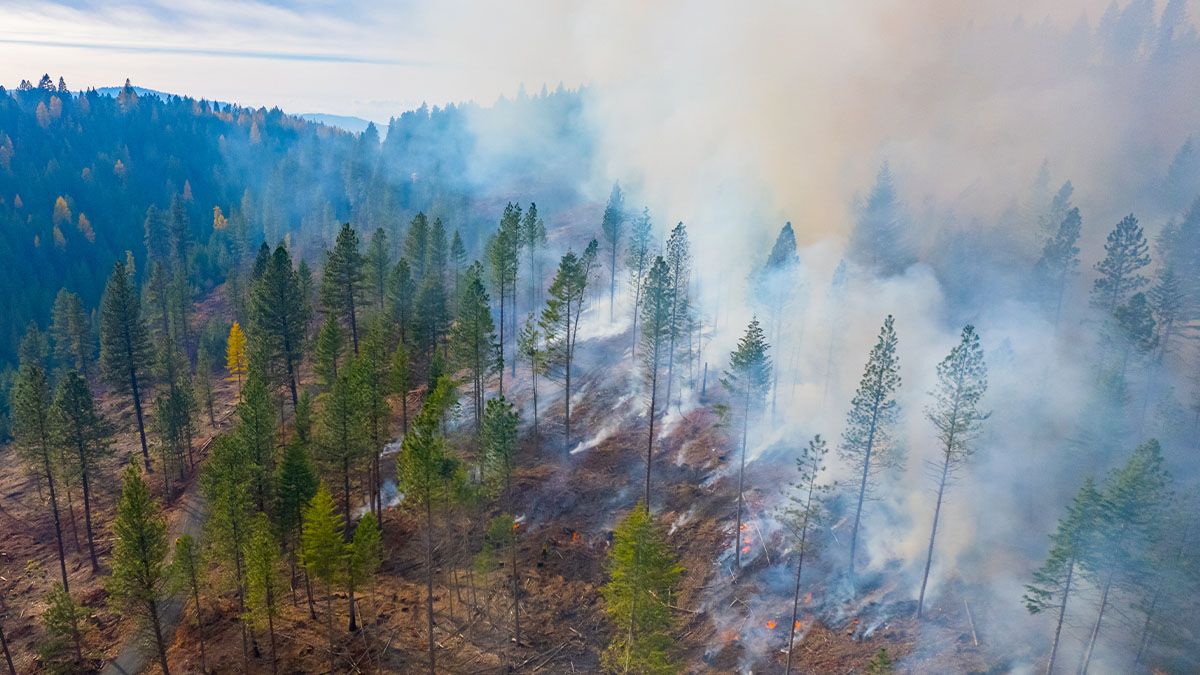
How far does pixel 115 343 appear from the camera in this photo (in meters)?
58.5

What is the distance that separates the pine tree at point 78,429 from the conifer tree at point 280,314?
13.3m

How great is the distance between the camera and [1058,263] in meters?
64.8

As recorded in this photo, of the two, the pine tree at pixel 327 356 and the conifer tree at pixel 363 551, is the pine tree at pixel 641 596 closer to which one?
the conifer tree at pixel 363 551

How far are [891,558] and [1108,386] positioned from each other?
19.3 meters

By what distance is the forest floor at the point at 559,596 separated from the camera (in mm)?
38281

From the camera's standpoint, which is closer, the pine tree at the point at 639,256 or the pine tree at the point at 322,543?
the pine tree at the point at 322,543

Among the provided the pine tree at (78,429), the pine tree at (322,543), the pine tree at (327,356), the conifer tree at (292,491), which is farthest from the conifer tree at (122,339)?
the pine tree at (322,543)

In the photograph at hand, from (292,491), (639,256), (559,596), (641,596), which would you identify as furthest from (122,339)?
(641,596)

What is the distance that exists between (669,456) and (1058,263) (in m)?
45.1

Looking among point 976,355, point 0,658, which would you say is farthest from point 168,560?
point 976,355

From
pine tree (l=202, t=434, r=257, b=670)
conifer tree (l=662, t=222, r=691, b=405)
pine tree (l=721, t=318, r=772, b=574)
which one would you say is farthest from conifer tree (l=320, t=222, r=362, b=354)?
pine tree (l=721, t=318, r=772, b=574)

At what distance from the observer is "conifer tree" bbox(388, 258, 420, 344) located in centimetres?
6191

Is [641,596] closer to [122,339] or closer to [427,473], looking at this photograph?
[427,473]

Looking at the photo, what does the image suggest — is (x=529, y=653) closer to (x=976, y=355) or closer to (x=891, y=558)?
(x=891, y=558)
